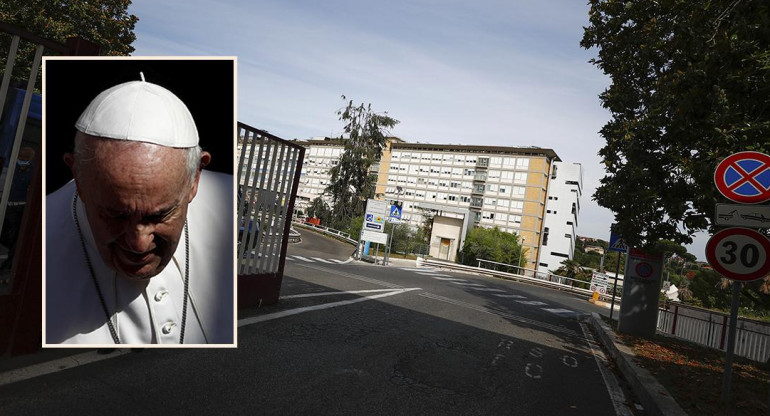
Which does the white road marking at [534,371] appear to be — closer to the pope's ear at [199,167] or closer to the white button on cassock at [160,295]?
the white button on cassock at [160,295]

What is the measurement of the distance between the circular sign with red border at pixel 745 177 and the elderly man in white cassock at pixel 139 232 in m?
6.62

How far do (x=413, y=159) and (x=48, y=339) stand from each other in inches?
4049

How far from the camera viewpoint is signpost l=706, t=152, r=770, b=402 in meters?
5.78

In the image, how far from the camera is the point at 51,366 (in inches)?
143

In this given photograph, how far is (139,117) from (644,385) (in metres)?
6.81

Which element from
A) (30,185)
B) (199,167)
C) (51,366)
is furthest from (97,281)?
(51,366)

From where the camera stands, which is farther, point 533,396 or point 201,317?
point 533,396

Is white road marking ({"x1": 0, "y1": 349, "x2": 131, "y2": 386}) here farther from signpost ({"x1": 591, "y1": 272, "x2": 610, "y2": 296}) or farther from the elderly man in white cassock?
signpost ({"x1": 591, "y1": 272, "x2": 610, "y2": 296})

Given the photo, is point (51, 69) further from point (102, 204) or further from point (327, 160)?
point (327, 160)

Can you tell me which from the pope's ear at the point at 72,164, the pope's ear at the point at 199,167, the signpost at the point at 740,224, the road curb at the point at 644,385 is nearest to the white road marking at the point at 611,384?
the road curb at the point at 644,385

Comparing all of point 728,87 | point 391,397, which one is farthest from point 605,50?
point 391,397

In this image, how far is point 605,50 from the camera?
49.2 ft

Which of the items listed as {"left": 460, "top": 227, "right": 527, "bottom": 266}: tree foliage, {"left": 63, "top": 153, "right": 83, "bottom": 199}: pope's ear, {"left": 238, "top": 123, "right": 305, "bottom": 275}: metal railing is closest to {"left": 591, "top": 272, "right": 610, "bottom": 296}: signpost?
{"left": 460, "top": 227, "right": 527, "bottom": 266}: tree foliage

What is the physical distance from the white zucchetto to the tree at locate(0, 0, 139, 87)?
22.0 metres
